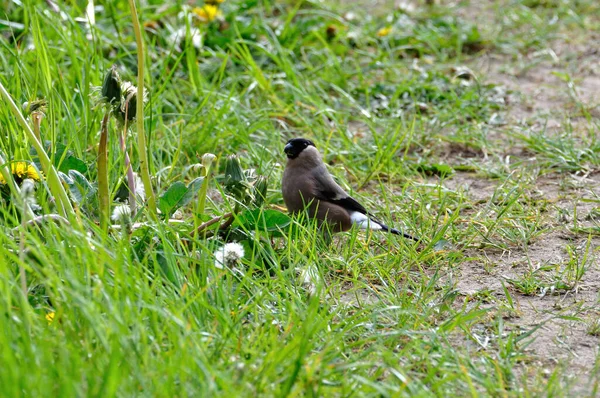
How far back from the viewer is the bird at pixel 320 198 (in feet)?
12.8

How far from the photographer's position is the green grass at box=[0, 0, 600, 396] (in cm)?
239

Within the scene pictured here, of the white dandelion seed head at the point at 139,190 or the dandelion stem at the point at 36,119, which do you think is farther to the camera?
the white dandelion seed head at the point at 139,190

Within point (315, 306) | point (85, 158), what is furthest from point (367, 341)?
point (85, 158)

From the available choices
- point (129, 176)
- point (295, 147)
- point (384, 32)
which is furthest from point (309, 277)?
point (384, 32)

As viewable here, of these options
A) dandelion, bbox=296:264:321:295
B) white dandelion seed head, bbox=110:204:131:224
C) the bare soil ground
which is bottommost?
the bare soil ground

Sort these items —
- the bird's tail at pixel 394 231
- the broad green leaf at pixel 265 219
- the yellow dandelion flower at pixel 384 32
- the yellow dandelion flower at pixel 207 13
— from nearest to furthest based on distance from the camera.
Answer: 1. the broad green leaf at pixel 265 219
2. the bird's tail at pixel 394 231
3. the yellow dandelion flower at pixel 207 13
4. the yellow dandelion flower at pixel 384 32

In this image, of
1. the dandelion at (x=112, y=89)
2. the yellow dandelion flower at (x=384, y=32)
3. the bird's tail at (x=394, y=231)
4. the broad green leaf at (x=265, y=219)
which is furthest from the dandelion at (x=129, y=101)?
the yellow dandelion flower at (x=384, y=32)

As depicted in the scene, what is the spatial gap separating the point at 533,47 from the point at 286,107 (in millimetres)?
2365

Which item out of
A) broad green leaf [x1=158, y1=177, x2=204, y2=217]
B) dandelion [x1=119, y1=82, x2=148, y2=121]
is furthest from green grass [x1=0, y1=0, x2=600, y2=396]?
dandelion [x1=119, y1=82, x2=148, y2=121]

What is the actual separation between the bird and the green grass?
0.09 m

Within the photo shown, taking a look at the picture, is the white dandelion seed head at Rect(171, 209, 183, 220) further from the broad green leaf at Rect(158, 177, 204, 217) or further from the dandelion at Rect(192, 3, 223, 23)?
the dandelion at Rect(192, 3, 223, 23)

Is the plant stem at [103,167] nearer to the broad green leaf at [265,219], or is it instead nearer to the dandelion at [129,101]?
the dandelion at [129,101]

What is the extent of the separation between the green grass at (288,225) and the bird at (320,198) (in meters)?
0.09

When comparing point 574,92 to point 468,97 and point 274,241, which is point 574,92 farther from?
point 274,241
